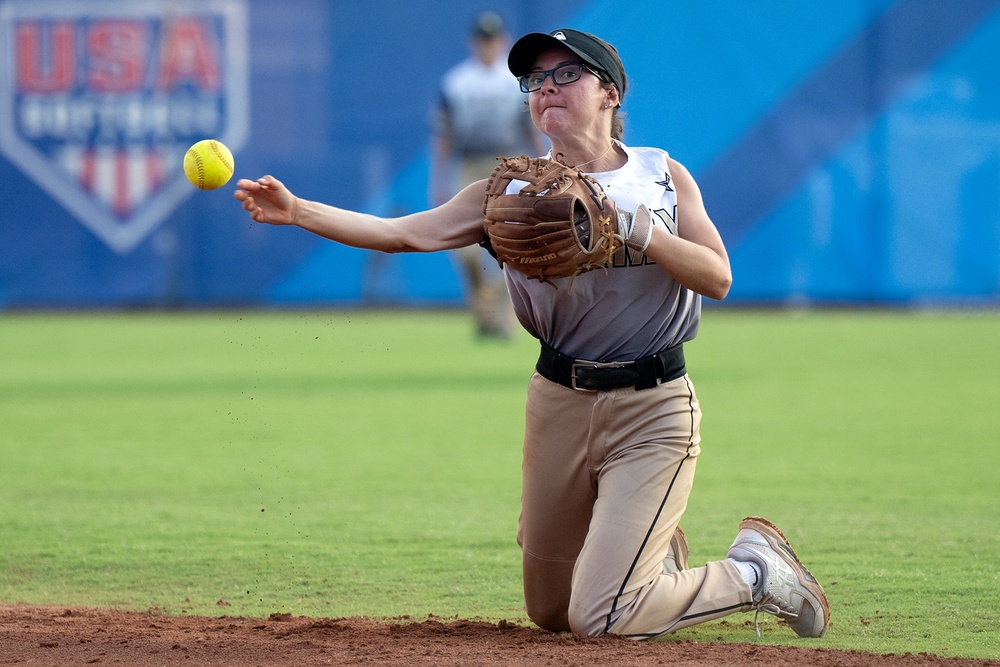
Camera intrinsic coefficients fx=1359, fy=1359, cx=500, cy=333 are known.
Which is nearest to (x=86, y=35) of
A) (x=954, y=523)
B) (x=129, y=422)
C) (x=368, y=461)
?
(x=129, y=422)

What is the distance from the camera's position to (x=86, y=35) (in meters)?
17.4

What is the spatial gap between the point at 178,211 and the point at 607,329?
45.9 ft

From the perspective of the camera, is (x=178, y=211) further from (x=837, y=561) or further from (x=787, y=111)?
(x=837, y=561)

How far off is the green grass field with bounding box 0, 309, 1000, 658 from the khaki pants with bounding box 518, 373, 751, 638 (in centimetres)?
19


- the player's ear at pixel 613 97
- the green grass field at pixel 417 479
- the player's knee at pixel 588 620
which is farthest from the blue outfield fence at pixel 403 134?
the player's knee at pixel 588 620

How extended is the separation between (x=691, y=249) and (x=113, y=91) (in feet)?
49.3

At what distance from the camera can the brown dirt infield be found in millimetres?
3275

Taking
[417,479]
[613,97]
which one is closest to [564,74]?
[613,97]

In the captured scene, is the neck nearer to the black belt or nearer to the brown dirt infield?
the black belt

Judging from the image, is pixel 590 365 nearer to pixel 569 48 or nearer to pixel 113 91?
pixel 569 48

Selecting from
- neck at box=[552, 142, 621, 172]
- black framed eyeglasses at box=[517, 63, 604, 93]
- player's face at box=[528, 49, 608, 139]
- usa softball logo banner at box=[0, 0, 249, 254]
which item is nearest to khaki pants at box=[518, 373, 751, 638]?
neck at box=[552, 142, 621, 172]

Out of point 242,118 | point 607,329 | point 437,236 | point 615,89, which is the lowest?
point 607,329

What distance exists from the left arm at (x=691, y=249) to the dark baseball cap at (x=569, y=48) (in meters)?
0.35

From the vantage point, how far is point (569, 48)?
12.4ft
